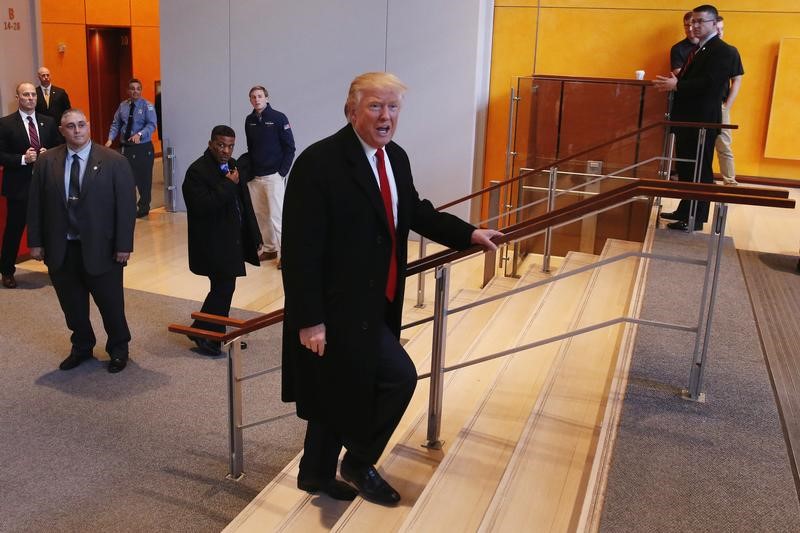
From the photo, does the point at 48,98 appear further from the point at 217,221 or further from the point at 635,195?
the point at 635,195

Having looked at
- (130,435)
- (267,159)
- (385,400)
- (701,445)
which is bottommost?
(130,435)

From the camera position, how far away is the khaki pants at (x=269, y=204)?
25.9ft

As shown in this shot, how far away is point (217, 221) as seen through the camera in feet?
17.3

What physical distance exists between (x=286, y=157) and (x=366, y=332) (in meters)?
5.43

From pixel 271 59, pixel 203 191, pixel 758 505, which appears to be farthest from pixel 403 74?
pixel 758 505

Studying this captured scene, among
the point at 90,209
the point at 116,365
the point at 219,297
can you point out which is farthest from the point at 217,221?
the point at 116,365

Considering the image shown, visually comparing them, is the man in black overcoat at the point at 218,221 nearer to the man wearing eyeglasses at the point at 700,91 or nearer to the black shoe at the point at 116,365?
the black shoe at the point at 116,365

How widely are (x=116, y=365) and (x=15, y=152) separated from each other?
2655 mm

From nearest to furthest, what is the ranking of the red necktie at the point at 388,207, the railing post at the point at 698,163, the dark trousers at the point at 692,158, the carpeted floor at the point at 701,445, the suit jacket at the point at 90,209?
the carpeted floor at the point at 701,445
the red necktie at the point at 388,207
the suit jacket at the point at 90,209
the railing post at the point at 698,163
the dark trousers at the point at 692,158

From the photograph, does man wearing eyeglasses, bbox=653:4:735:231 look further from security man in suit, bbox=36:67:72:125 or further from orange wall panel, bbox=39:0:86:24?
orange wall panel, bbox=39:0:86:24

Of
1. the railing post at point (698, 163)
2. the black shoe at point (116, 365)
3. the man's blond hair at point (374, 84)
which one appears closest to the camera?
the man's blond hair at point (374, 84)

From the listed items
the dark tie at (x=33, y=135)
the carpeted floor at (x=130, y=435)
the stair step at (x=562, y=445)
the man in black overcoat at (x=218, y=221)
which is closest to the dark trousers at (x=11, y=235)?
the dark tie at (x=33, y=135)

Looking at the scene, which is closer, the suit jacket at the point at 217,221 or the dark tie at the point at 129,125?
the suit jacket at the point at 217,221

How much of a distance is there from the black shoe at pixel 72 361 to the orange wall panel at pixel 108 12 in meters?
9.58
